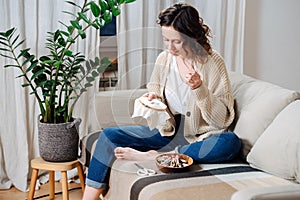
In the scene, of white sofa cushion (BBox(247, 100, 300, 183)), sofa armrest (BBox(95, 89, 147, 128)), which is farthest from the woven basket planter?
white sofa cushion (BBox(247, 100, 300, 183))

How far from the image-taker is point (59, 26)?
9.95ft

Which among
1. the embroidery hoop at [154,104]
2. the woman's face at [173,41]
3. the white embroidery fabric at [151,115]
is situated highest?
the woman's face at [173,41]

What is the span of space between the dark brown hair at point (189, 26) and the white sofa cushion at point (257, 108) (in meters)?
0.29

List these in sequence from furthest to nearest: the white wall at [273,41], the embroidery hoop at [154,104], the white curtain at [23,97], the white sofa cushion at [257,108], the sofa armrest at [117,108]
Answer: the white wall at [273,41] < the white curtain at [23,97] < the sofa armrest at [117,108] < the embroidery hoop at [154,104] < the white sofa cushion at [257,108]

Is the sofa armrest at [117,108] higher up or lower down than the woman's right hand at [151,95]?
lower down

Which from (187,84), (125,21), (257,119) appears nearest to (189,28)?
(187,84)

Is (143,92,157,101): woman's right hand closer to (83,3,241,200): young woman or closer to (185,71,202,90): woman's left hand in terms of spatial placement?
(83,3,241,200): young woman

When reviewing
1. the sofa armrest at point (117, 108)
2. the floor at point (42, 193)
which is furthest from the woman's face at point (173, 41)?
the floor at point (42, 193)

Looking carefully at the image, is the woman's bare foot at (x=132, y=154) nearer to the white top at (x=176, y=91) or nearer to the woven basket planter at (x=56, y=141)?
the white top at (x=176, y=91)

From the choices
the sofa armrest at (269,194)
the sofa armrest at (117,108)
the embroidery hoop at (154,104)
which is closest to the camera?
the sofa armrest at (269,194)

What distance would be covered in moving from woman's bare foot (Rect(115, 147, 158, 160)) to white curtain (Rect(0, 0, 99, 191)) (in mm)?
689

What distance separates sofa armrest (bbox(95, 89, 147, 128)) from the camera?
2439 mm

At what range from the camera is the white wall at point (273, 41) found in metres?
3.50

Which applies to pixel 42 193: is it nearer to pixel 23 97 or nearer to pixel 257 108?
pixel 23 97
